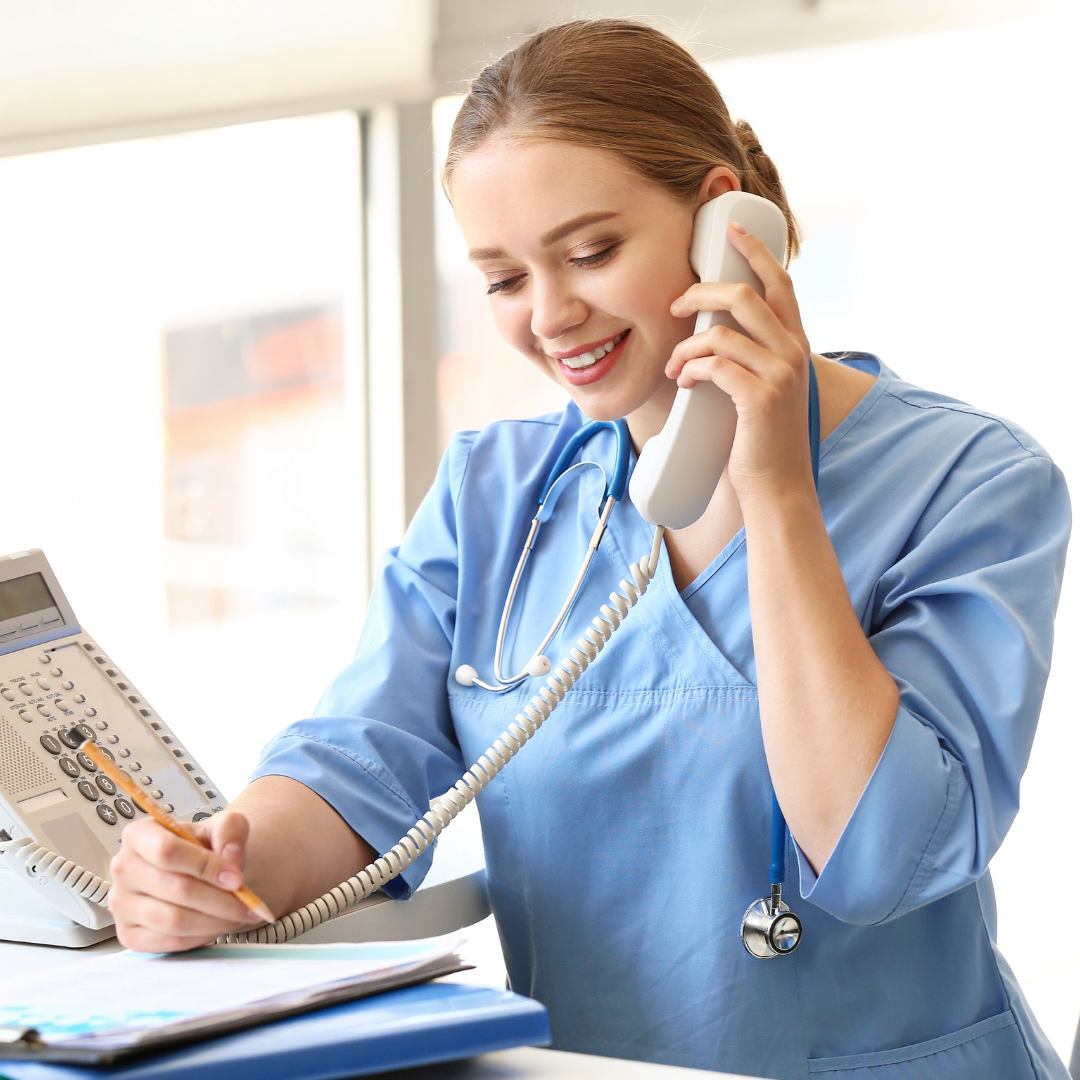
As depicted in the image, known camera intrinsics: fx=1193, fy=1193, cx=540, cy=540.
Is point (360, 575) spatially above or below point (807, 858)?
above

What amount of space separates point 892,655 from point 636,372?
320 mm

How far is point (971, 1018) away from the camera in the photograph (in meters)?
1.01

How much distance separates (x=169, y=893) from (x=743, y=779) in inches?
18.2

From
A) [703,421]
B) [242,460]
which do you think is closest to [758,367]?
[703,421]

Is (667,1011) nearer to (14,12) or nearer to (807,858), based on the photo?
(807,858)

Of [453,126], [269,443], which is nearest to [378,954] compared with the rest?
[453,126]

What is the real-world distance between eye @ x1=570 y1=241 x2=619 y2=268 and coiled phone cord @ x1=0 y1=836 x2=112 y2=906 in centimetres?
61

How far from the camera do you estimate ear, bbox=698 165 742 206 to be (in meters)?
1.05

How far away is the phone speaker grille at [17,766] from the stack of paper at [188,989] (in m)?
0.23

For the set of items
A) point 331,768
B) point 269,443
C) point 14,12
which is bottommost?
point 331,768

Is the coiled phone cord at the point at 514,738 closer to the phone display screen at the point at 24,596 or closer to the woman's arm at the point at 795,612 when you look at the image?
the woman's arm at the point at 795,612

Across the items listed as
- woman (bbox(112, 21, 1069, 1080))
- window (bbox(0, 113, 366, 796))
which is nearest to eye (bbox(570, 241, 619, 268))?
woman (bbox(112, 21, 1069, 1080))

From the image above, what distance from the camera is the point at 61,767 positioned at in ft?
3.16

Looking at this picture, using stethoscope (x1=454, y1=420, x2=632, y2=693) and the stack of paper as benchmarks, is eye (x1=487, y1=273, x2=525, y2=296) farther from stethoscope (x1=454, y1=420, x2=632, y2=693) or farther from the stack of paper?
the stack of paper
